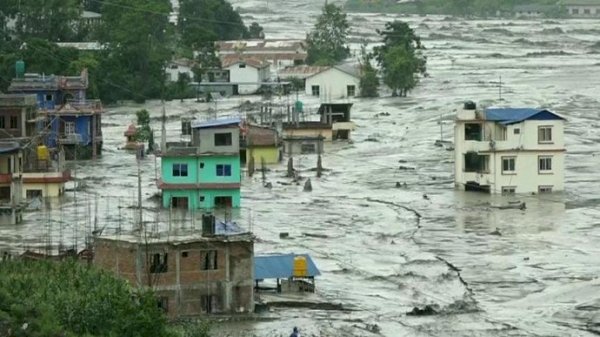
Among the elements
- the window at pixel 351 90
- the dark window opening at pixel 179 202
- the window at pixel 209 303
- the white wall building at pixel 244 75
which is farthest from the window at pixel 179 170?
the white wall building at pixel 244 75

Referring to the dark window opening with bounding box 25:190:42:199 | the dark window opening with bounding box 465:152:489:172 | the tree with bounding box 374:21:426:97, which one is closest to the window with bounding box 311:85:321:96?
the tree with bounding box 374:21:426:97

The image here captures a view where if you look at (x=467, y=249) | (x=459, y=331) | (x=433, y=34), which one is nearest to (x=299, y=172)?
(x=467, y=249)

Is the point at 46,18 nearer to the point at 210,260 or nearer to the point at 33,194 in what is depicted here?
the point at 33,194

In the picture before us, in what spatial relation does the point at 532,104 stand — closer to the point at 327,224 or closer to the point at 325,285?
the point at 327,224

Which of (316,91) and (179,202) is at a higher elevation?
(316,91)

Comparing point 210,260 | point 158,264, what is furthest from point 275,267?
point 158,264

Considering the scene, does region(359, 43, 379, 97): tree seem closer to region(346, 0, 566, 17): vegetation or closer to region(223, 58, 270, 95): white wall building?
region(223, 58, 270, 95): white wall building
